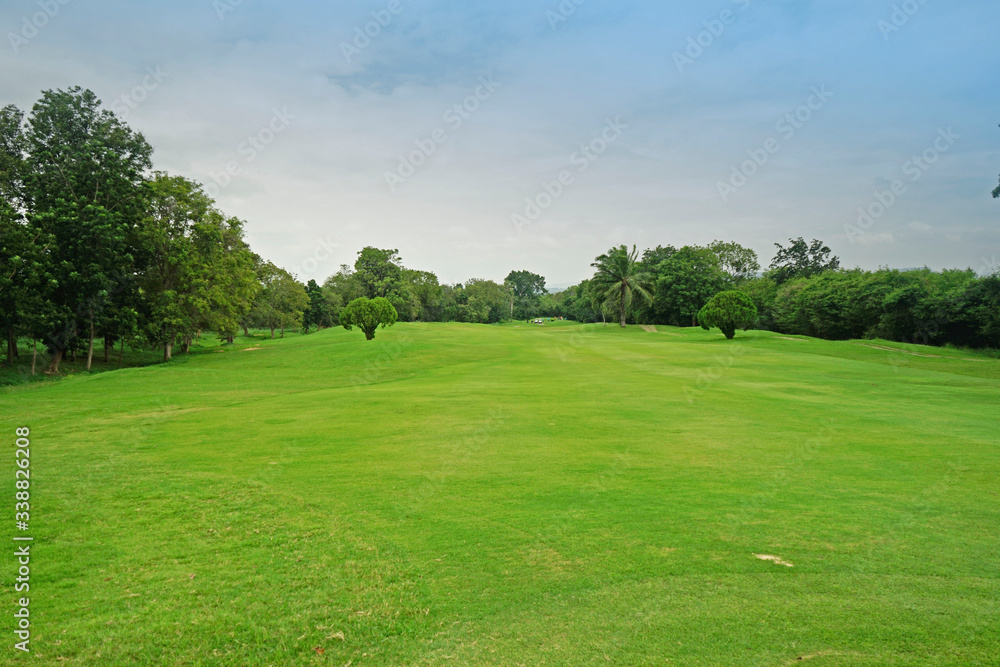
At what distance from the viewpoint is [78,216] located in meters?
28.5

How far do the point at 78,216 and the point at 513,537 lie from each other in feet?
111

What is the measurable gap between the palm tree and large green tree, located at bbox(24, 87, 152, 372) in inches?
2053

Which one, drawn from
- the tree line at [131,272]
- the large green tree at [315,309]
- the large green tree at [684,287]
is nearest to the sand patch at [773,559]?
the tree line at [131,272]

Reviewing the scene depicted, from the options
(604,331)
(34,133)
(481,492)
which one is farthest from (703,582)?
(604,331)

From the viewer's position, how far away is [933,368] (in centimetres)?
2891

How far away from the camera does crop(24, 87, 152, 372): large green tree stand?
28531 millimetres

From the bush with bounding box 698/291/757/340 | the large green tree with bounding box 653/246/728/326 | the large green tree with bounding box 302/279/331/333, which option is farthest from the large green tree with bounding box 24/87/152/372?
the large green tree with bounding box 653/246/728/326

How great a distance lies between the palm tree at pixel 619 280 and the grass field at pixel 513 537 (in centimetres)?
5437

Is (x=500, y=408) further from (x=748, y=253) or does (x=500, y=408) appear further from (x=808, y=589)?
(x=748, y=253)

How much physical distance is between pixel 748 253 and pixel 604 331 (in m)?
57.2

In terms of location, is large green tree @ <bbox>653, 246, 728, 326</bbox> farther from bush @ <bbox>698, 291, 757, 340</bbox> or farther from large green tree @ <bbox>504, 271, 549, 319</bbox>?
large green tree @ <bbox>504, 271, 549, 319</bbox>

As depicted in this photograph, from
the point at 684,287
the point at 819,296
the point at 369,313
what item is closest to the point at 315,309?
the point at 369,313

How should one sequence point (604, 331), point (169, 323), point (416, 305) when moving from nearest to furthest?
1. point (169, 323)
2. point (604, 331)
3. point (416, 305)

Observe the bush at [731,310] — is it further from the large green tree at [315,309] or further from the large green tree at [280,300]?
the large green tree at [315,309]
